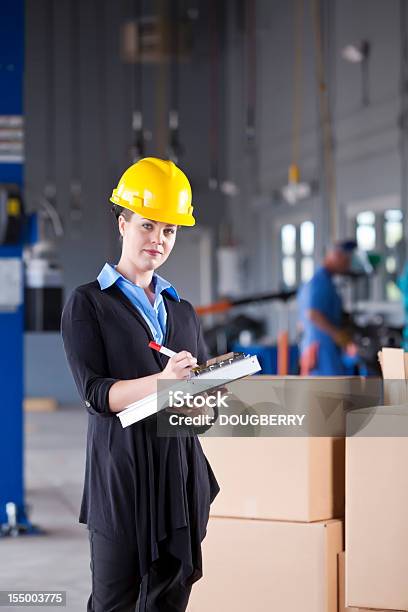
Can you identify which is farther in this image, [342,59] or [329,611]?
[342,59]

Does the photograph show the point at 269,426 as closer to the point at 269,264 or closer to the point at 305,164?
the point at 305,164

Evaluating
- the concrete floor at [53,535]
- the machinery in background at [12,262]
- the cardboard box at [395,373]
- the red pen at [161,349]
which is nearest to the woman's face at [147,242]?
the red pen at [161,349]

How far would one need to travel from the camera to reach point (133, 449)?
207 cm

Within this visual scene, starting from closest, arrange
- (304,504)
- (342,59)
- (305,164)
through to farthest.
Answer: (304,504) < (342,59) < (305,164)

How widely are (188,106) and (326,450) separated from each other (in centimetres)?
1136

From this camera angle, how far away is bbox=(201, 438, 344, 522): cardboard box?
2.74m

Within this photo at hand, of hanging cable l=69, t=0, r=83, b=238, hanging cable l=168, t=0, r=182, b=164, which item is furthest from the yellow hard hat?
hanging cable l=69, t=0, r=83, b=238

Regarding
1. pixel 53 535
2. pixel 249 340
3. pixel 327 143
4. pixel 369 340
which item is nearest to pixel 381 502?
pixel 53 535

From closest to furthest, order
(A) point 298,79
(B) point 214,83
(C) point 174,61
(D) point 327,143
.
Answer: (D) point 327,143
(A) point 298,79
(C) point 174,61
(B) point 214,83

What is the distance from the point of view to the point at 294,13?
1153 cm

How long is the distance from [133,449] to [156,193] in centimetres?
51

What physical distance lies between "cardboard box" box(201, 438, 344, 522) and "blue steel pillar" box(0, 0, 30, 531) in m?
2.43

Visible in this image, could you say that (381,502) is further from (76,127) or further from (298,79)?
(76,127)

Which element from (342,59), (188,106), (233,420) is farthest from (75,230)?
(233,420)
